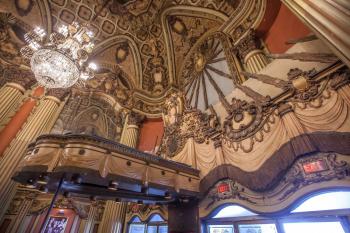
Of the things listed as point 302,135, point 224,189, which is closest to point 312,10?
point 302,135

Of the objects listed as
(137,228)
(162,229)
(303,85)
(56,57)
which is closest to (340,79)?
(303,85)

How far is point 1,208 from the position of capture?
4098 mm

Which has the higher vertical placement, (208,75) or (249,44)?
(208,75)

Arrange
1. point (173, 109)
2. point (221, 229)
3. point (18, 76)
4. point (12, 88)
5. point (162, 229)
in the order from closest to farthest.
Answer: point (221, 229) → point (162, 229) → point (12, 88) → point (18, 76) → point (173, 109)

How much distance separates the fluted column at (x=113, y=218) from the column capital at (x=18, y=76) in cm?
Answer: 524

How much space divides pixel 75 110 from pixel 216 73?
975cm

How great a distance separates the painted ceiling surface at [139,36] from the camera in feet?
20.2

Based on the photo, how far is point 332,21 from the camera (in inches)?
54.4

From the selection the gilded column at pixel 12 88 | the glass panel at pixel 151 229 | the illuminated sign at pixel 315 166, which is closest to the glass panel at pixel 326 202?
the illuminated sign at pixel 315 166

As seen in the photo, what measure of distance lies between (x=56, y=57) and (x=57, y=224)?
10943 millimetres

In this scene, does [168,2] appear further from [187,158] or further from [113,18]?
[187,158]

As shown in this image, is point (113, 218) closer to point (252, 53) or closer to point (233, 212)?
point (233, 212)

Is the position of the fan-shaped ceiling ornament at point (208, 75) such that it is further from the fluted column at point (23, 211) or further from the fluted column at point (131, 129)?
the fluted column at point (23, 211)

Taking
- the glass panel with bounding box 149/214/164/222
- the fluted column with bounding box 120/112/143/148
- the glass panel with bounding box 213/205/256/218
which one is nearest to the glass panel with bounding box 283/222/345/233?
the glass panel with bounding box 213/205/256/218
